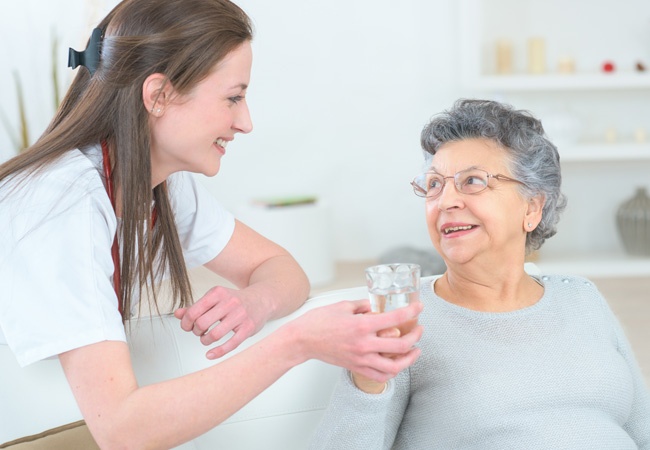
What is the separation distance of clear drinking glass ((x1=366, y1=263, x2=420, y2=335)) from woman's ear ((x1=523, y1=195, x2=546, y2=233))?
22.9 inches

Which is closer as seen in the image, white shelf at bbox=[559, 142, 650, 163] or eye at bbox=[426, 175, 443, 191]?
eye at bbox=[426, 175, 443, 191]

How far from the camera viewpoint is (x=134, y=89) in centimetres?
168

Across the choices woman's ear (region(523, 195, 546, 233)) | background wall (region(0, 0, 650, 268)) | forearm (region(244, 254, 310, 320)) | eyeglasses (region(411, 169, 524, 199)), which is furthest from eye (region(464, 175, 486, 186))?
background wall (region(0, 0, 650, 268))

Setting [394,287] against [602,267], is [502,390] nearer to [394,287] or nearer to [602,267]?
[394,287]

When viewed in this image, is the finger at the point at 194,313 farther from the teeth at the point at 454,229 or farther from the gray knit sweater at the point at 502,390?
the teeth at the point at 454,229

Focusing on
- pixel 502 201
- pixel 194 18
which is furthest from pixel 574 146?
pixel 194 18

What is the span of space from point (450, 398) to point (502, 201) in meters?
0.41

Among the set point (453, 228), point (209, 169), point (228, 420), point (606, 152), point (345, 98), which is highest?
point (209, 169)

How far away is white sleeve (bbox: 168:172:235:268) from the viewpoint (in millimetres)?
2043

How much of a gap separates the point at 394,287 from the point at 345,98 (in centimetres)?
442

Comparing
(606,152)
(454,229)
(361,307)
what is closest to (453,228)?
(454,229)

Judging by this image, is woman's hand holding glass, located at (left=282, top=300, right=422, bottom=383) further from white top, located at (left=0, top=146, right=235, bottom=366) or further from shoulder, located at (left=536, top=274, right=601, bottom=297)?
shoulder, located at (left=536, top=274, right=601, bottom=297)

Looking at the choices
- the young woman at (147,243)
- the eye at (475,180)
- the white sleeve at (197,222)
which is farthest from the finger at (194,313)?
the eye at (475,180)

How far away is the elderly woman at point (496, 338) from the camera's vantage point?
1.68 meters
